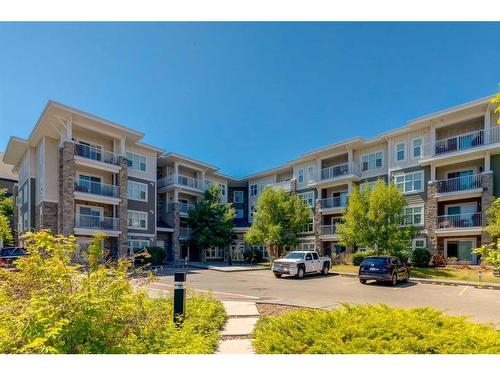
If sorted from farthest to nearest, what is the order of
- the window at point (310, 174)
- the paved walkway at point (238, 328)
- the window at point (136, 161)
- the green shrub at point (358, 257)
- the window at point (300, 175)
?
the window at point (300, 175)
the window at point (310, 174)
the window at point (136, 161)
the green shrub at point (358, 257)
the paved walkway at point (238, 328)

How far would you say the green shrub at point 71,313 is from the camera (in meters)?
4.07

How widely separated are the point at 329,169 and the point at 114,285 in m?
31.2

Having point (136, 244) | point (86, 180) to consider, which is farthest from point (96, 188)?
point (136, 244)

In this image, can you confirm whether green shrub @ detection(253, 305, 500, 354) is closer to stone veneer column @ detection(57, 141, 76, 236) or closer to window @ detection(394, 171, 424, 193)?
stone veneer column @ detection(57, 141, 76, 236)

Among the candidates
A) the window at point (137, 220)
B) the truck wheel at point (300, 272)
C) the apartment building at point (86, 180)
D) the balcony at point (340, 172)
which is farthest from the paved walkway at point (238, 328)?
the balcony at point (340, 172)

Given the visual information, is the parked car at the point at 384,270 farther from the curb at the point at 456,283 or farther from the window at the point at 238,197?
the window at the point at 238,197

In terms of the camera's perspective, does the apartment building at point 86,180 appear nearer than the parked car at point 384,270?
No

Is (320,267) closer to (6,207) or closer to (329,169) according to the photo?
(329,169)

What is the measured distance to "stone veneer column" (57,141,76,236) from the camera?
25.4 m

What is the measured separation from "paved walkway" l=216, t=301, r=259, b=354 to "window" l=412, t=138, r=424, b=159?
2384cm

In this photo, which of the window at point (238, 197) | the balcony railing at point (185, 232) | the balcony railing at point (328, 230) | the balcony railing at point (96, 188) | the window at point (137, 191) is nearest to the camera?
the balcony railing at point (96, 188)

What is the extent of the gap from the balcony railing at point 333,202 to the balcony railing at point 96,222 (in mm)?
20003

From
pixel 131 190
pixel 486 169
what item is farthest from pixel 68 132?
pixel 486 169

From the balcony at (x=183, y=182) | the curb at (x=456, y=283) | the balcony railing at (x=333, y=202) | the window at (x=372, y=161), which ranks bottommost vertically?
the curb at (x=456, y=283)
